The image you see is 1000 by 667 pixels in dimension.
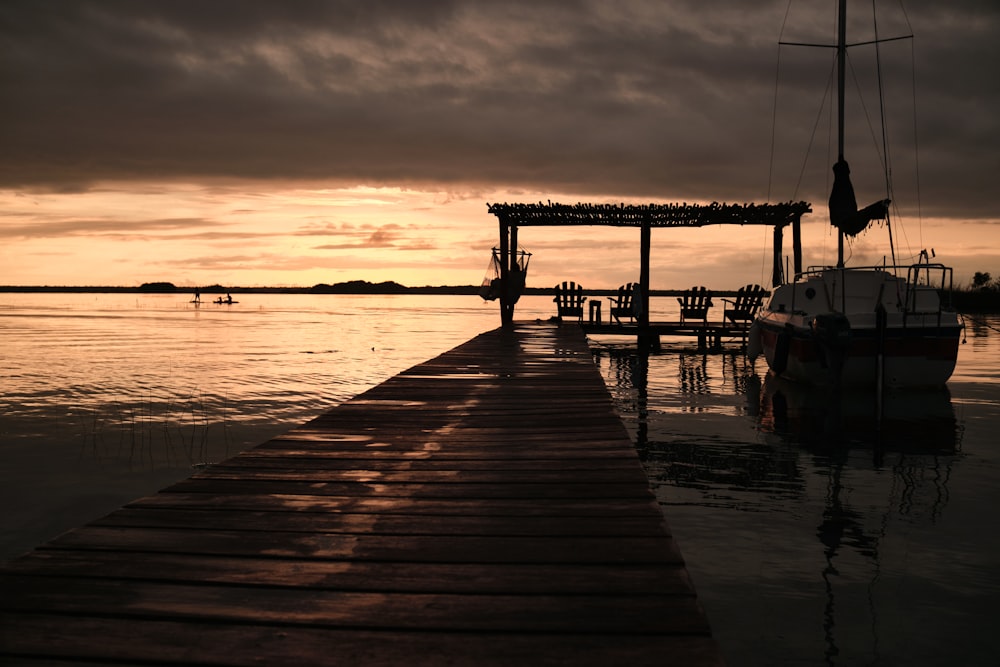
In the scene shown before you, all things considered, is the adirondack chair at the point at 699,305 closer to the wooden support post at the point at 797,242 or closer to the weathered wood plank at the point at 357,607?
the wooden support post at the point at 797,242

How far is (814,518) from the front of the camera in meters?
7.39

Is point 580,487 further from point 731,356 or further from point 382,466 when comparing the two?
point 731,356

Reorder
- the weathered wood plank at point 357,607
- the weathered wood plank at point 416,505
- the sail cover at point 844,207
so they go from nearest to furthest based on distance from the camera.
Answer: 1. the weathered wood plank at point 357,607
2. the weathered wood plank at point 416,505
3. the sail cover at point 844,207

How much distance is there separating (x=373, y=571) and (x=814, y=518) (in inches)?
215

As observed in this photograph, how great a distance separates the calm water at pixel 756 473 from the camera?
5164 millimetres

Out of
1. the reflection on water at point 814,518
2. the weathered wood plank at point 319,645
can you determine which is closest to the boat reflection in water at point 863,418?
the reflection on water at point 814,518

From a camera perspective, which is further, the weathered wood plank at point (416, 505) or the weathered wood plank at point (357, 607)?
the weathered wood plank at point (416, 505)

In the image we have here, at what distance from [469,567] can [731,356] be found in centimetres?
2512

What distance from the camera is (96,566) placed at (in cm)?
331

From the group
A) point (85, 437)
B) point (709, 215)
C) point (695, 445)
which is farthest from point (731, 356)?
point (85, 437)

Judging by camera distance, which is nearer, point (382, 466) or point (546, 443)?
point (382, 466)

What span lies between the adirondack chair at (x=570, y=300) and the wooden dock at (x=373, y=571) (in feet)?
66.9

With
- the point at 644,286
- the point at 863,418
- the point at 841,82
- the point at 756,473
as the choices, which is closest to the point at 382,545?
the point at 756,473

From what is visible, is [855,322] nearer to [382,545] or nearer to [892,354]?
[892,354]
